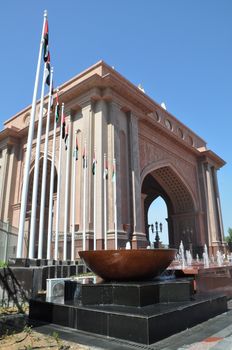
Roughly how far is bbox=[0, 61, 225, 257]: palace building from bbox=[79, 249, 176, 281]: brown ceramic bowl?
11.0 metres

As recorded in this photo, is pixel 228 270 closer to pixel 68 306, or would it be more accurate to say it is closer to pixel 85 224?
pixel 68 306

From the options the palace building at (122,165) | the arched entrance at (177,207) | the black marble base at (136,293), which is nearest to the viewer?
the black marble base at (136,293)

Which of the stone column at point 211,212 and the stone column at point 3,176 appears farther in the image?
the stone column at point 211,212

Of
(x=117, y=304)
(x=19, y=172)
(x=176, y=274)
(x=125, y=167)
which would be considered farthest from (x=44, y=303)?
(x=19, y=172)

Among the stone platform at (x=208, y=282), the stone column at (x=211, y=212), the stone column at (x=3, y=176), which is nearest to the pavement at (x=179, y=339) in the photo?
the stone platform at (x=208, y=282)

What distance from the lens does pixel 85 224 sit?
15.6m

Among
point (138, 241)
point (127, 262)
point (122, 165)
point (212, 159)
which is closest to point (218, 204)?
point (212, 159)

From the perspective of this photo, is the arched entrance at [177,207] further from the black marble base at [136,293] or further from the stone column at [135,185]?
the black marble base at [136,293]

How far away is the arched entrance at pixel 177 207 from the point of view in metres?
26.6

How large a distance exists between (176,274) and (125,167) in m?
12.5

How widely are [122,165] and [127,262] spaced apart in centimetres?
1428

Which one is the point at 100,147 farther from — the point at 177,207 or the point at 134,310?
the point at 177,207

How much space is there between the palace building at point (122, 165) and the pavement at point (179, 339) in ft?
38.3

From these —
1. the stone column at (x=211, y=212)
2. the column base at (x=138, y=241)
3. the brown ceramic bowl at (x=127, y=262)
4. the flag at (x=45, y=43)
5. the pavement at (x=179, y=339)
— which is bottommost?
the pavement at (x=179, y=339)
